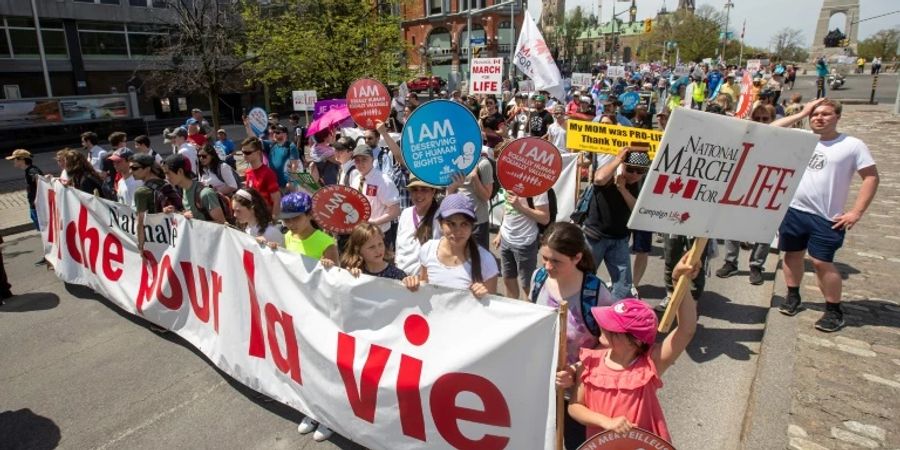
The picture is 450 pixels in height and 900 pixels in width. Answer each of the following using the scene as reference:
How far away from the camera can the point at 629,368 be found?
7.51 feet

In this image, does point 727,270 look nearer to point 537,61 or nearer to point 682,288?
point 682,288

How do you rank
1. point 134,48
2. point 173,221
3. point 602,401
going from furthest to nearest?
point 134,48 < point 173,221 < point 602,401

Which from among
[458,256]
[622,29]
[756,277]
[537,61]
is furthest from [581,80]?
[622,29]

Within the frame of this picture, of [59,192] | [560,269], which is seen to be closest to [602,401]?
[560,269]

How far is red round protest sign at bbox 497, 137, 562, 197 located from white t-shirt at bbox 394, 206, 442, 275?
0.76m

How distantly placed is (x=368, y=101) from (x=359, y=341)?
172 inches

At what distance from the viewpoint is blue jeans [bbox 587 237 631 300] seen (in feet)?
14.8

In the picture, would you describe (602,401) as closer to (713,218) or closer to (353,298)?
(713,218)

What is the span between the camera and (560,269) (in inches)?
108

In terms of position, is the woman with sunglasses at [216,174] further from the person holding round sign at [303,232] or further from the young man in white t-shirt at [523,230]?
the young man in white t-shirt at [523,230]

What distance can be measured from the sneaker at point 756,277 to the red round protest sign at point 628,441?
15.2 feet

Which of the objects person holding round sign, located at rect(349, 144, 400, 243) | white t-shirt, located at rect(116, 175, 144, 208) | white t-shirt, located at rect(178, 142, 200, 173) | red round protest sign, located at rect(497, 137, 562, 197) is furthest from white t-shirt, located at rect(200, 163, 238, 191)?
red round protest sign, located at rect(497, 137, 562, 197)

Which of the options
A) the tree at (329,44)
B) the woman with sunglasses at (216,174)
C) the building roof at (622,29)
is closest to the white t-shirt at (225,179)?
the woman with sunglasses at (216,174)

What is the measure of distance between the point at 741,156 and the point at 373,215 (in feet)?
11.4
